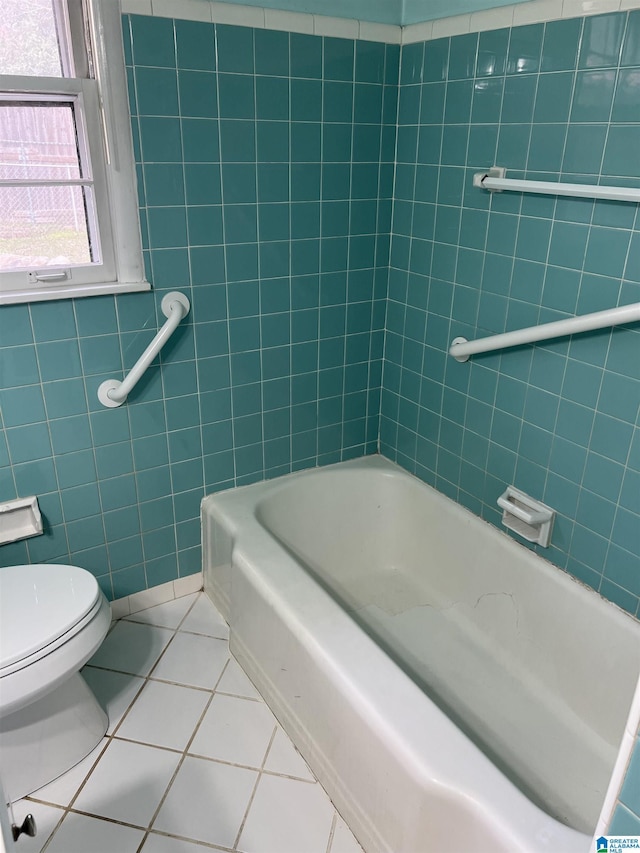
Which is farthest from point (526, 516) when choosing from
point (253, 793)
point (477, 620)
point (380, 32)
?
point (380, 32)

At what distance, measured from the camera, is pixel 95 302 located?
1.74 m

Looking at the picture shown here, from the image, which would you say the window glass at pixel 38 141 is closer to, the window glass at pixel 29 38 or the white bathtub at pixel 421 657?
the window glass at pixel 29 38

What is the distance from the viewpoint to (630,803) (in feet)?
2.06

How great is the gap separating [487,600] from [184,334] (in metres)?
1.21

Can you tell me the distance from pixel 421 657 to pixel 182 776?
0.73 metres

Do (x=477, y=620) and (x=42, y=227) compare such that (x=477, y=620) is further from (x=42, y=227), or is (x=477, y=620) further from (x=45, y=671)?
(x=42, y=227)

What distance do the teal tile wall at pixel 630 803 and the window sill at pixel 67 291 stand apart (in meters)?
1.57

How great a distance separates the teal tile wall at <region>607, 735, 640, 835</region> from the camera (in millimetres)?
618

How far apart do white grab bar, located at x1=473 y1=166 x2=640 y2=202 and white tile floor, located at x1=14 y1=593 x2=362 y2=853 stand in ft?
5.02

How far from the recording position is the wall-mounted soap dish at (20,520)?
5.82ft

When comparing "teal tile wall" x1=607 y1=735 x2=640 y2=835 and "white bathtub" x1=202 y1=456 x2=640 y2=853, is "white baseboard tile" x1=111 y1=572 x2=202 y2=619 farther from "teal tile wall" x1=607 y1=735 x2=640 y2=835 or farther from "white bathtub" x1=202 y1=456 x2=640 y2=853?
"teal tile wall" x1=607 y1=735 x2=640 y2=835

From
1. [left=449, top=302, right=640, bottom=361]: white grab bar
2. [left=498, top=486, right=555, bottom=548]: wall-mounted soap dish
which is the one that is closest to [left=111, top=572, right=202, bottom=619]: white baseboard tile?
[left=498, top=486, right=555, bottom=548]: wall-mounted soap dish

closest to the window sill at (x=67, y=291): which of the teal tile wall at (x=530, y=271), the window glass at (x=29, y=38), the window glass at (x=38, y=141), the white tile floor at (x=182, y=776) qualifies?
the window glass at (x=38, y=141)

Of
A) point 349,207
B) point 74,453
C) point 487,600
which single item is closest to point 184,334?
point 74,453
